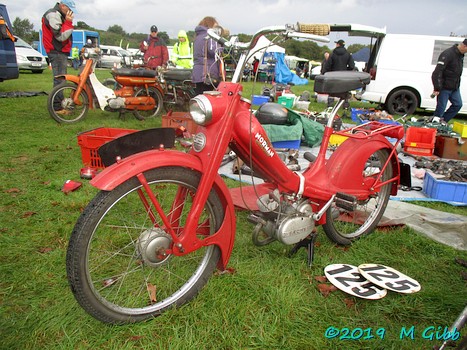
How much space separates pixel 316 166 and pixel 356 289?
838 mm

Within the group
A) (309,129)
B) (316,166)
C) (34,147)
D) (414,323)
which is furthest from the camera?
(309,129)

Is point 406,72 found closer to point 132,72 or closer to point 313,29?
point 132,72

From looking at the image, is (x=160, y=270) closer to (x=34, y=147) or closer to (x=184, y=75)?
(x=34, y=147)

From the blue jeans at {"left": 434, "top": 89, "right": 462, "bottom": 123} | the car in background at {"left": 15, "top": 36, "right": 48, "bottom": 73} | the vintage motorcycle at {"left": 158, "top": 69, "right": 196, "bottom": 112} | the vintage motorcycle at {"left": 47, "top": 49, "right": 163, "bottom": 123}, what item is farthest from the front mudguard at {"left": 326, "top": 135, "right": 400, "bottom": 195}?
the car in background at {"left": 15, "top": 36, "right": 48, "bottom": 73}

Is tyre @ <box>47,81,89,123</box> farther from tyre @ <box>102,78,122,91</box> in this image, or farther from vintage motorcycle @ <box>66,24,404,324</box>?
vintage motorcycle @ <box>66,24,404,324</box>

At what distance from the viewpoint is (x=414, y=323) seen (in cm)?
199

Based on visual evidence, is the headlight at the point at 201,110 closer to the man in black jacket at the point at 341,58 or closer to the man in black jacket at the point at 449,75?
the man in black jacket at the point at 449,75

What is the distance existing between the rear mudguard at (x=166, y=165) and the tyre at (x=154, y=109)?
521 centimetres

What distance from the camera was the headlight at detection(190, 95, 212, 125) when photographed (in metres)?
1.81

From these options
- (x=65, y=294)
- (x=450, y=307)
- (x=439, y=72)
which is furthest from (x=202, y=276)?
(x=439, y=72)

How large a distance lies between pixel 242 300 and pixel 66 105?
5.15 meters

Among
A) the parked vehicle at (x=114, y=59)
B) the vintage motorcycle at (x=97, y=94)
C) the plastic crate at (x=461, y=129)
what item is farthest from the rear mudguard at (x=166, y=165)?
the parked vehicle at (x=114, y=59)

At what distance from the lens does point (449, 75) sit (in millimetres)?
7043

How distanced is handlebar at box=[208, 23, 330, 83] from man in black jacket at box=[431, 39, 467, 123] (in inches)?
244
